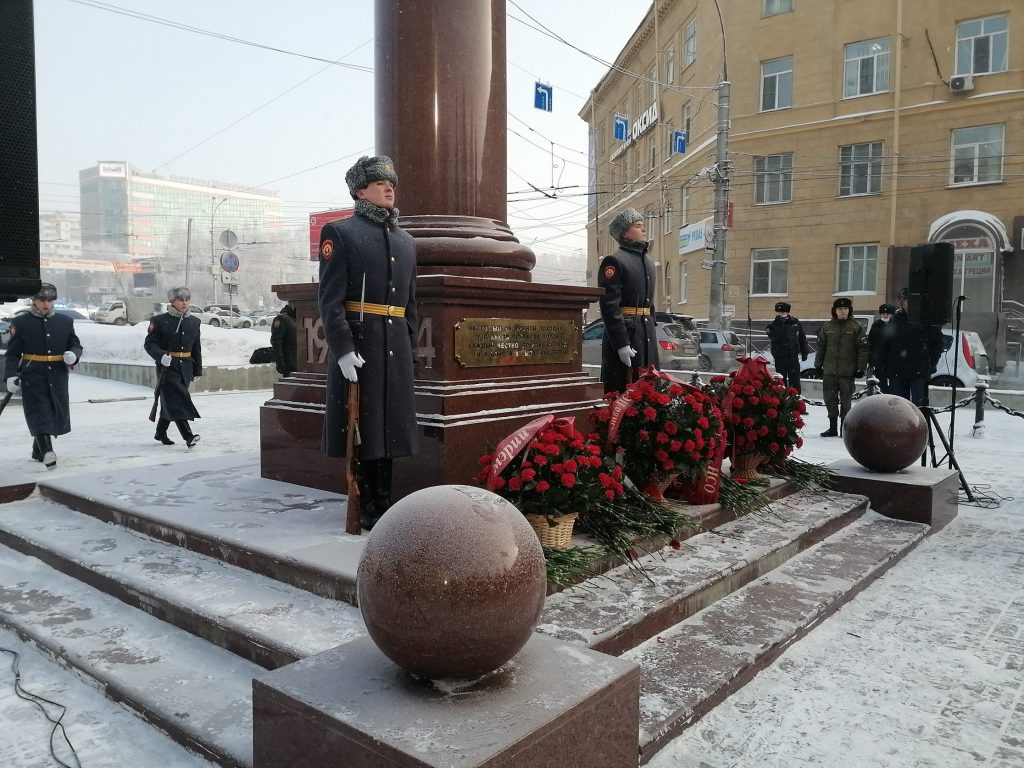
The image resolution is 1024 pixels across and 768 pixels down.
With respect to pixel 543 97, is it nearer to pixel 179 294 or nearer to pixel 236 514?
pixel 179 294

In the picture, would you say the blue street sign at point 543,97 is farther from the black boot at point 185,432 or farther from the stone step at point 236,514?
the stone step at point 236,514

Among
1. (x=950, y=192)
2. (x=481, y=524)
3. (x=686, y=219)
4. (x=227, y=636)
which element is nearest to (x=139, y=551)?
(x=227, y=636)

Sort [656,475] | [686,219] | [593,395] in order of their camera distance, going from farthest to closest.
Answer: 1. [686,219]
2. [593,395]
3. [656,475]

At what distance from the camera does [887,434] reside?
20.7ft

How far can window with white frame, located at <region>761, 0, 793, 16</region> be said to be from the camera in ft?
84.9

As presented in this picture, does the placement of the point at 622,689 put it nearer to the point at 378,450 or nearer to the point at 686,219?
the point at 378,450

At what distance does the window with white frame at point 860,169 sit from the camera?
969 inches

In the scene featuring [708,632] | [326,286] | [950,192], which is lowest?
[708,632]

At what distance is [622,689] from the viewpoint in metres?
2.44

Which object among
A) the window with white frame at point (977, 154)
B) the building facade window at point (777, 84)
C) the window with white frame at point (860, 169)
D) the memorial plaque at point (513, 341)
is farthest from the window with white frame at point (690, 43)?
the memorial plaque at point (513, 341)

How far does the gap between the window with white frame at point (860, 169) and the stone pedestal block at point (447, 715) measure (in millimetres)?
25212

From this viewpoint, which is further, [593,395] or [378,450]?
[593,395]

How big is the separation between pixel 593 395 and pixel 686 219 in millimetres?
26261

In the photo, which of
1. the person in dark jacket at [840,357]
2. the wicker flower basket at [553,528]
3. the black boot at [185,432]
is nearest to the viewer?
the wicker flower basket at [553,528]
